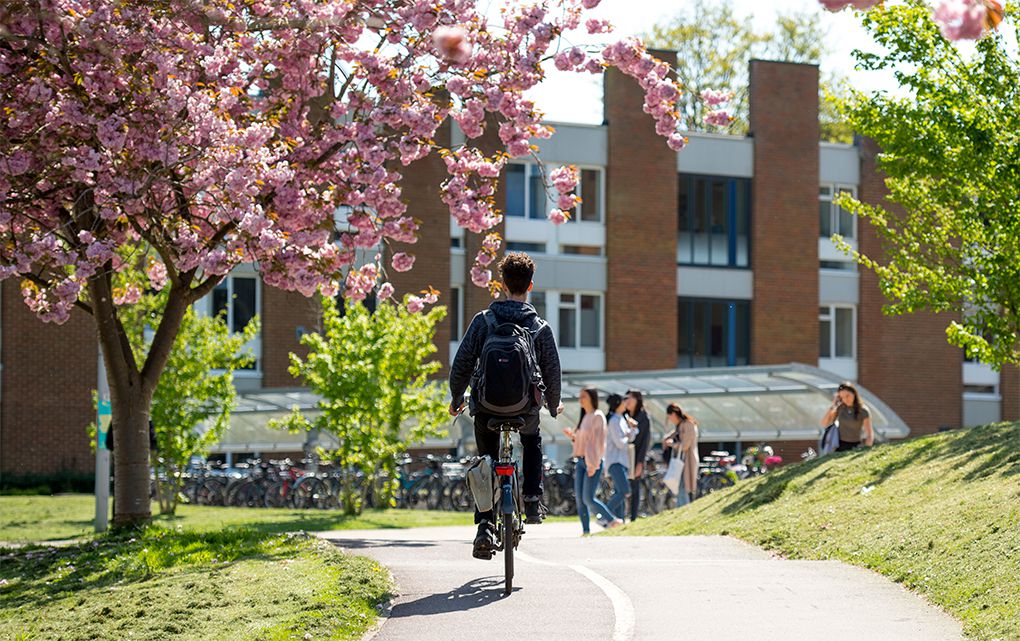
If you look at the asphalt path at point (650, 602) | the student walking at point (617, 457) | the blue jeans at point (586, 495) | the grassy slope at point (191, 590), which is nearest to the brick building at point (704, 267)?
the student walking at point (617, 457)

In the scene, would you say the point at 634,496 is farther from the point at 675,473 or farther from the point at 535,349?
the point at 535,349

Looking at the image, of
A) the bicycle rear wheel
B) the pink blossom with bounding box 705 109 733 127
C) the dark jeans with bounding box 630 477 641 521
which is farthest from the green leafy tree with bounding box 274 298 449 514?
the bicycle rear wheel

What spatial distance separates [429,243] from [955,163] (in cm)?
2498

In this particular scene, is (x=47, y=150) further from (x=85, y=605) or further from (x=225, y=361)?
(x=225, y=361)

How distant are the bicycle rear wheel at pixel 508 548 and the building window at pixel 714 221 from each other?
36.8 meters

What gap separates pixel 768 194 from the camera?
45938 millimetres

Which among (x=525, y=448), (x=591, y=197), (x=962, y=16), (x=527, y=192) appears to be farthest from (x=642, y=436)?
(x=591, y=197)

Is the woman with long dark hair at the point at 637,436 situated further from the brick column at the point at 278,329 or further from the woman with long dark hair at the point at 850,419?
the brick column at the point at 278,329

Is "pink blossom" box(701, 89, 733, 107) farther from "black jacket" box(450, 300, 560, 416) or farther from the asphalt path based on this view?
"black jacket" box(450, 300, 560, 416)

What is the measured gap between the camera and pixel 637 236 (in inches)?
1756

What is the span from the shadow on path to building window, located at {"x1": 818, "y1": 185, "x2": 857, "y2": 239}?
38.8 m

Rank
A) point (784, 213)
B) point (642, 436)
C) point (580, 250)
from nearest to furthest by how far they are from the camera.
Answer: point (642, 436)
point (580, 250)
point (784, 213)

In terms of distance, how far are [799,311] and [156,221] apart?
35.7 meters

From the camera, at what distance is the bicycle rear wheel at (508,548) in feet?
28.8
